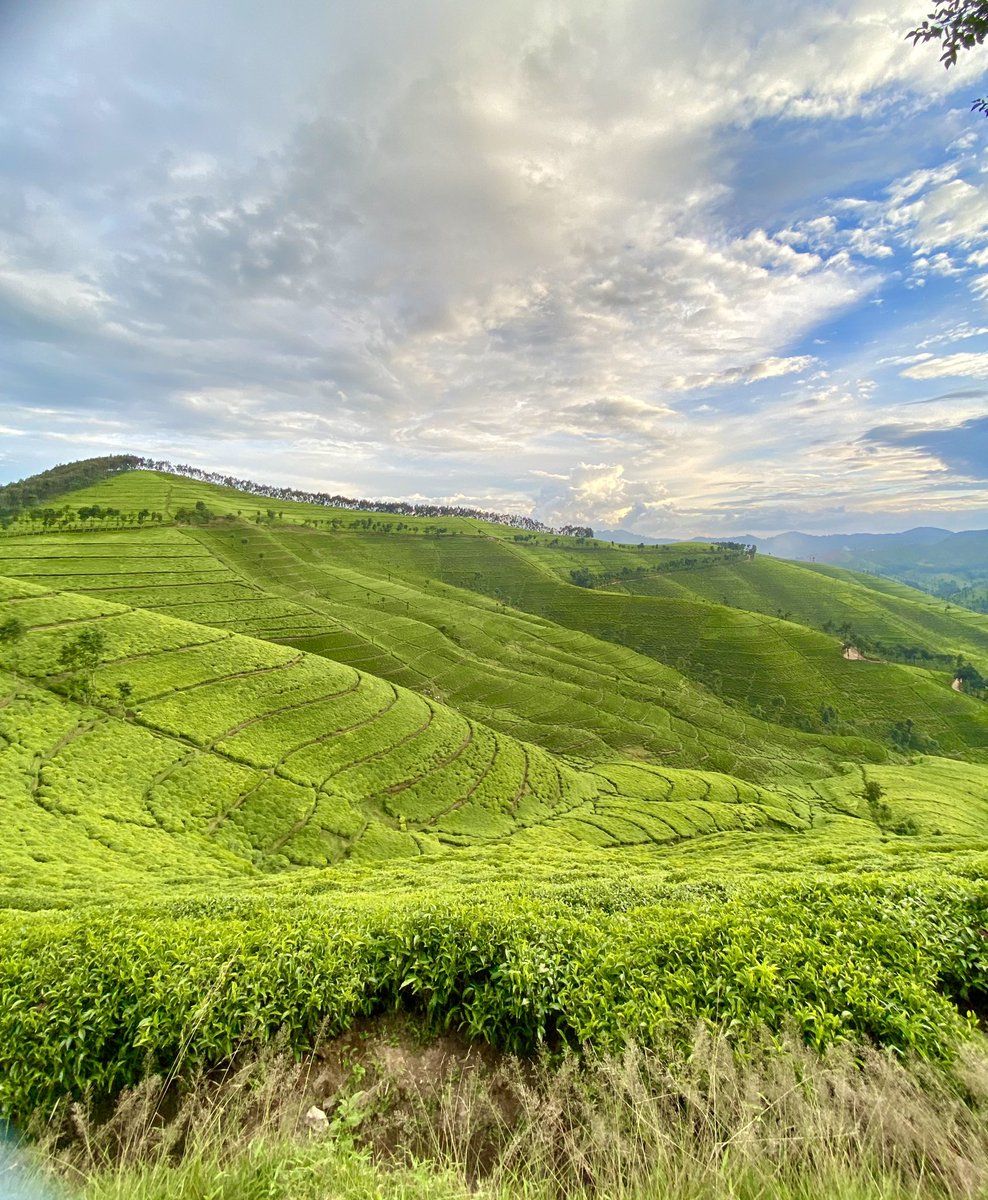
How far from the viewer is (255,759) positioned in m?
45.2

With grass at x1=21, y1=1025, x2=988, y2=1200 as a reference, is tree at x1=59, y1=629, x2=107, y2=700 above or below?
below

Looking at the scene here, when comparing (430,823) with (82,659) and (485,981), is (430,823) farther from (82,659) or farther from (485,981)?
(485,981)

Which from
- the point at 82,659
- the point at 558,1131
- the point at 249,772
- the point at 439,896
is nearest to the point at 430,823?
the point at 249,772

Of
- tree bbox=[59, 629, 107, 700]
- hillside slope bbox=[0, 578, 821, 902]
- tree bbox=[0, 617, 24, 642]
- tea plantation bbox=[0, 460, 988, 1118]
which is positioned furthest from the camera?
tree bbox=[0, 617, 24, 642]

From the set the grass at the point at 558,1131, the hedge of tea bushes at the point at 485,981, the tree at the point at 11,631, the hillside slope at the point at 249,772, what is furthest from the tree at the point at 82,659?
the grass at the point at 558,1131

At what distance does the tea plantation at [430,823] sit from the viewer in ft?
21.7

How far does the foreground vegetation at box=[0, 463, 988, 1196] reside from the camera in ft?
16.5

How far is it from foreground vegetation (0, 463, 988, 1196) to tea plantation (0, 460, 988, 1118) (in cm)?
10

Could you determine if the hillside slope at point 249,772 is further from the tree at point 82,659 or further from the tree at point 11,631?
the tree at point 11,631

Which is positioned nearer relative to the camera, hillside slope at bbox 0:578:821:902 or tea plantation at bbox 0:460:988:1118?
tea plantation at bbox 0:460:988:1118

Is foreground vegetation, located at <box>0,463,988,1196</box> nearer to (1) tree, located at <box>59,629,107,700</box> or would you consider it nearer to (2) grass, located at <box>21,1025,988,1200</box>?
(2) grass, located at <box>21,1025,988,1200</box>

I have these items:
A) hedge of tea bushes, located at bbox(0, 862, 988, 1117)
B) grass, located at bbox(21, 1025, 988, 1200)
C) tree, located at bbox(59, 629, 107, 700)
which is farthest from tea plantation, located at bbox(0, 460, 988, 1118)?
grass, located at bbox(21, 1025, 988, 1200)

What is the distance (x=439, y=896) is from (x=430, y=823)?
120ft

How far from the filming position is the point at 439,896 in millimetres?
13641
